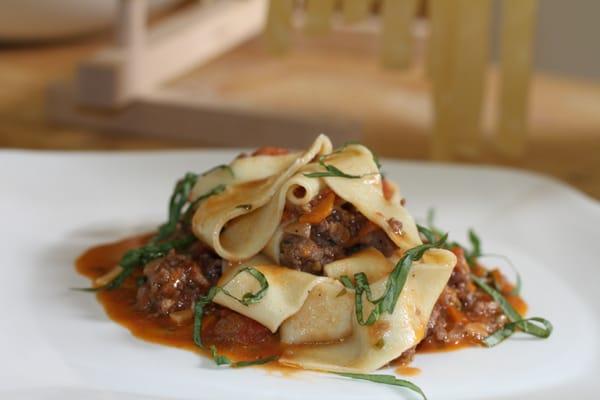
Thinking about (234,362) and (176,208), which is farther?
(176,208)

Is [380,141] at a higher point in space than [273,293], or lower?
Result: lower

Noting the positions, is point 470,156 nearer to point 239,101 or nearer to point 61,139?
point 239,101

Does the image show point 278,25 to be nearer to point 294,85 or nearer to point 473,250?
point 294,85

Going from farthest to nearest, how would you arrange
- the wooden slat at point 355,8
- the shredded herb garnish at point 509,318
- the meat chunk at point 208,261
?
the wooden slat at point 355,8 < the meat chunk at point 208,261 < the shredded herb garnish at point 509,318

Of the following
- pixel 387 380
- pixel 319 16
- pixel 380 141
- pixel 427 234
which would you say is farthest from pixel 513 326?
pixel 380 141

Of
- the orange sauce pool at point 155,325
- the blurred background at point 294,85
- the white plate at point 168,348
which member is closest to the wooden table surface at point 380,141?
the blurred background at point 294,85

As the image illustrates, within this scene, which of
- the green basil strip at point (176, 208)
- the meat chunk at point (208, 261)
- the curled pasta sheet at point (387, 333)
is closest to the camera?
the curled pasta sheet at point (387, 333)

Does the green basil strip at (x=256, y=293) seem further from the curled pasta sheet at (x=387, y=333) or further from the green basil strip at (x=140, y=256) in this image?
the green basil strip at (x=140, y=256)
